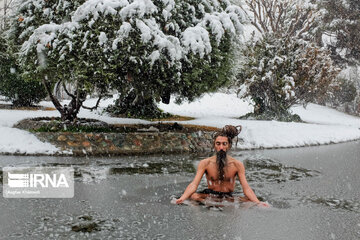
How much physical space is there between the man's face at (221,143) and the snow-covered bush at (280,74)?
18762mm

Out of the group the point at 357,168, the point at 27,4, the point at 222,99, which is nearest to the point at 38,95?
the point at 27,4

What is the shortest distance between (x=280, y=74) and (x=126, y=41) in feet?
51.6

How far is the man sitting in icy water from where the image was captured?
5.83 metres

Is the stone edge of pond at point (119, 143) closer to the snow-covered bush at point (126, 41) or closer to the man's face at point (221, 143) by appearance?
the snow-covered bush at point (126, 41)

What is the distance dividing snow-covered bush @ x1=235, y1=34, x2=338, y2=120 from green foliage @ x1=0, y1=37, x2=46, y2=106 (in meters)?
12.2

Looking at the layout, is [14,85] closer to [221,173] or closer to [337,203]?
[221,173]

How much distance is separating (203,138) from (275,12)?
2504 centimetres

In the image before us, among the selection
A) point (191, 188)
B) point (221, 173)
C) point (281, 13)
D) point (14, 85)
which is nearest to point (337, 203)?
point (221, 173)

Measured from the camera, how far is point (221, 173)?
6066mm

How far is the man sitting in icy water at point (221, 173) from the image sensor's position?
229 inches

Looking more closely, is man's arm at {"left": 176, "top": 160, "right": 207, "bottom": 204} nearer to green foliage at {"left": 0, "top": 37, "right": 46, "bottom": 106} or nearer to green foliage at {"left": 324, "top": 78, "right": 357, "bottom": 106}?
green foliage at {"left": 0, "top": 37, "right": 46, "bottom": 106}

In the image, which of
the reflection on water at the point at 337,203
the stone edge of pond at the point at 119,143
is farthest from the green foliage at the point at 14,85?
the reflection on water at the point at 337,203

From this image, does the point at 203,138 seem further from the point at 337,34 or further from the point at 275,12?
the point at 337,34

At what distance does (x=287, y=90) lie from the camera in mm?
23688
